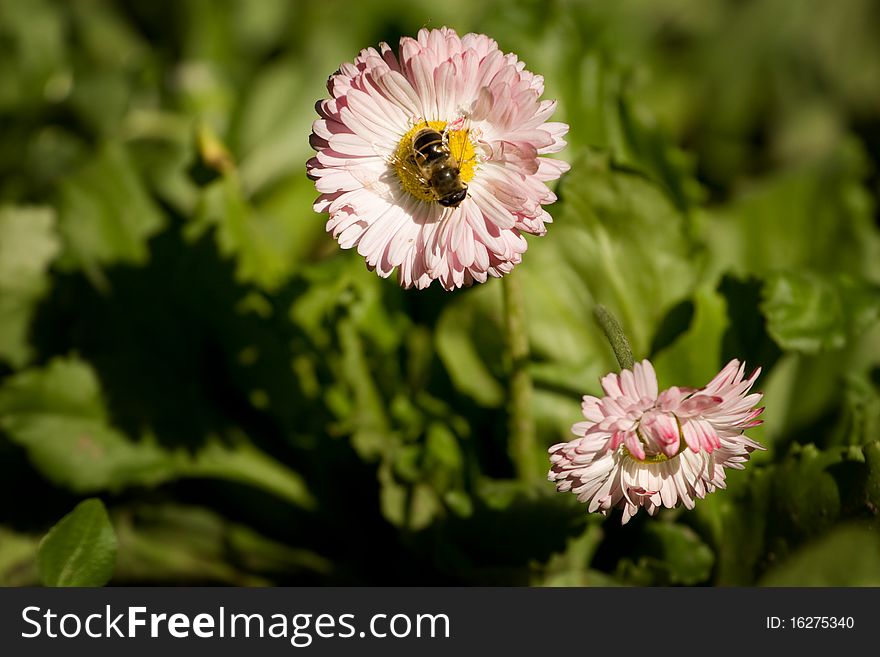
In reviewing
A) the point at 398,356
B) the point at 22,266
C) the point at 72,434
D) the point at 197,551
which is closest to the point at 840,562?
the point at 398,356

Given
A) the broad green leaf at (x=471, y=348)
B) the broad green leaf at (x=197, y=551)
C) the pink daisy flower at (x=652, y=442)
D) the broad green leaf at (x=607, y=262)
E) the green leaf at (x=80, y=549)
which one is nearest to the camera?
the pink daisy flower at (x=652, y=442)

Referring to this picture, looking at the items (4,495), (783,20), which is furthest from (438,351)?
(783,20)

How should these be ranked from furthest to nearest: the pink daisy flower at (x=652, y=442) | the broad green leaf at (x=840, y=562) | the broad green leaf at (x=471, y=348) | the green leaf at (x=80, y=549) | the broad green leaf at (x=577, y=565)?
the broad green leaf at (x=471, y=348), the broad green leaf at (x=577, y=565), the green leaf at (x=80, y=549), the broad green leaf at (x=840, y=562), the pink daisy flower at (x=652, y=442)

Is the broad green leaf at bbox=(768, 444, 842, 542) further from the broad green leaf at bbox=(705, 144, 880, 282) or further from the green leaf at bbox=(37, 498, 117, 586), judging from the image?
the green leaf at bbox=(37, 498, 117, 586)

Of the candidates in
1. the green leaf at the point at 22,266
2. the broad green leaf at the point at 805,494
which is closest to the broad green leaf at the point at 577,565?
the broad green leaf at the point at 805,494

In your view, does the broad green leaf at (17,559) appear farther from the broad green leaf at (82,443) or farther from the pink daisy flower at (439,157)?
the pink daisy flower at (439,157)

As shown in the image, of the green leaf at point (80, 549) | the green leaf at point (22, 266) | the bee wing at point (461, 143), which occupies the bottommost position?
the green leaf at point (80, 549)
